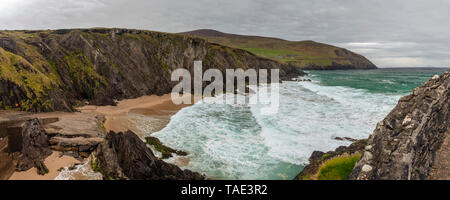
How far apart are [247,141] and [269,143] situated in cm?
179

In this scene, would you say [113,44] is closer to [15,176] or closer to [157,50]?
[157,50]

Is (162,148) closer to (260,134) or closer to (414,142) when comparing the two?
(260,134)

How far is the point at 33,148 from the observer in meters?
11.7

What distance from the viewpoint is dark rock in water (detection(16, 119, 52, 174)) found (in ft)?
35.8

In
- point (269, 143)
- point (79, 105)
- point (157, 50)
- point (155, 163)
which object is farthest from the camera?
point (157, 50)

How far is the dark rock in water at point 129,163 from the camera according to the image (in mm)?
11359

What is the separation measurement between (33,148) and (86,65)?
76.4ft

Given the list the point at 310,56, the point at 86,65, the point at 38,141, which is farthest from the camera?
the point at 310,56

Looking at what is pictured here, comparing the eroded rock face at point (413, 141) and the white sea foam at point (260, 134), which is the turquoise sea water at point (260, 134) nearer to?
the white sea foam at point (260, 134)

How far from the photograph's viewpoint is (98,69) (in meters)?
33.0

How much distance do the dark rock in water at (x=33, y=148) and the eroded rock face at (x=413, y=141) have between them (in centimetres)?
1456

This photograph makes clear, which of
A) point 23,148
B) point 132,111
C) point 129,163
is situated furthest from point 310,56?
point 23,148

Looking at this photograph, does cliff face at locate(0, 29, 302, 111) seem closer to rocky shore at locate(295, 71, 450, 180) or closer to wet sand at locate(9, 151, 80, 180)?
wet sand at locate(9, 151, 80, 180)
